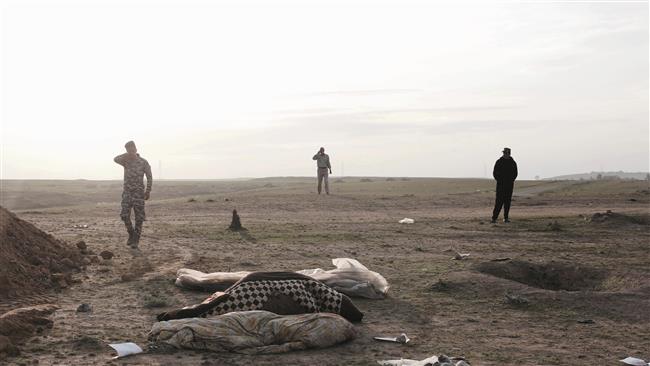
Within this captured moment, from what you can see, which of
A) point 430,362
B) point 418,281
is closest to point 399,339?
point 430,362

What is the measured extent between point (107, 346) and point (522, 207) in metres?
21.4

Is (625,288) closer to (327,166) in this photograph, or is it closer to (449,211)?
(449,211)

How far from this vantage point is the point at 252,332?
6.45 m

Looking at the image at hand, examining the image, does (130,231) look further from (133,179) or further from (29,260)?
(29,260)

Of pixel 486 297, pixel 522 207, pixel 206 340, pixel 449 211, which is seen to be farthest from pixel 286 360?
pixel 522 207

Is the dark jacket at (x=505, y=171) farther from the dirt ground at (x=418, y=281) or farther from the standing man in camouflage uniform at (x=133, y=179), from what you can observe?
the standing man in camouflage uniform at (x=133, y=179)

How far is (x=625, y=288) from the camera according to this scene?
9.56 meters

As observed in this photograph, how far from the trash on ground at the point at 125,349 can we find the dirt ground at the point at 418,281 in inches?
3.8

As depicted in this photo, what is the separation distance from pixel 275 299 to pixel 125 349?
1656 millimetres

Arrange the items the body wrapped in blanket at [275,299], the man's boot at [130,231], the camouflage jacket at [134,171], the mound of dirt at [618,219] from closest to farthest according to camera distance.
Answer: the body wrapped in blanket at [275,299]
the camouflage jacket at [134,171]
the man's boot at [130,231]
the mound of dirt at [618,219]

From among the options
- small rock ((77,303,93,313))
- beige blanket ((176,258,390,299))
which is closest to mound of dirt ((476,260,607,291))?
beige blanket ((176,258,390,299))

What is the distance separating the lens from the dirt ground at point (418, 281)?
6484 mm

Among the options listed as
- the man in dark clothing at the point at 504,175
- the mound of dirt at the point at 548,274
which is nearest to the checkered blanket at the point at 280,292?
the mound of dirt at the point at 548,274

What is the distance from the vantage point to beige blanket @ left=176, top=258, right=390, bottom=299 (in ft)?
29.5
